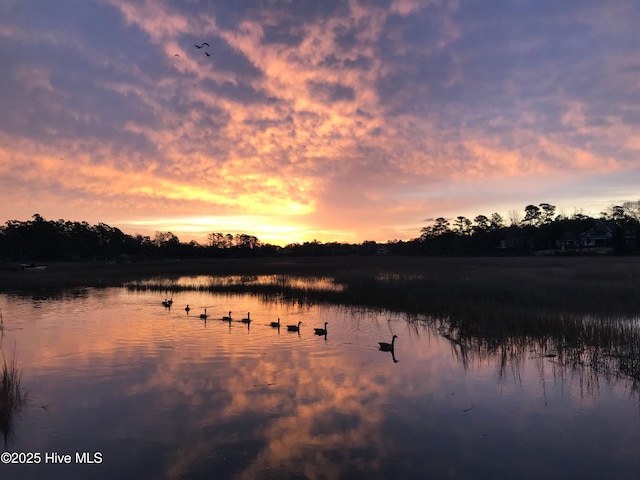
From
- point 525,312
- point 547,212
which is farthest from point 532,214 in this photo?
point 525,312

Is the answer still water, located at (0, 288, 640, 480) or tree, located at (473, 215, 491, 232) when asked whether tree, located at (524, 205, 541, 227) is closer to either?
tree, located at (473, 215, 491, 232)

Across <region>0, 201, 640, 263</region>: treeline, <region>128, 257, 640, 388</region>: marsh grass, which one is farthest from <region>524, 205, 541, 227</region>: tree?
<region>128, 257, 640, 388</region>: marsh grass

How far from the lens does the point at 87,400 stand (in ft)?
29.8

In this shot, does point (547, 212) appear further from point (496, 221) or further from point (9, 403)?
point (9, 403)

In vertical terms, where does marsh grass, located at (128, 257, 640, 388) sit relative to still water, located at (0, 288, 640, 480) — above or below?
above

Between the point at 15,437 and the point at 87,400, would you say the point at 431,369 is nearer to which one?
the point at 87,400

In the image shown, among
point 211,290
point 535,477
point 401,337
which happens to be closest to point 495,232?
point 211,290

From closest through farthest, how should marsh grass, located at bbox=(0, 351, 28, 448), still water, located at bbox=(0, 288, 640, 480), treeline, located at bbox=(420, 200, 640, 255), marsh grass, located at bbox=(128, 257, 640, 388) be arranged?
1. still water, located at bbox=(0, 288, 640, 480)
2. marsh grass, located at bbox=(0, 351, 28, 448)
3. marsh grass, located at bbox=(128, 257, 640, 388)
4. treeline, located at bbox=(420, 200, 640, 255)

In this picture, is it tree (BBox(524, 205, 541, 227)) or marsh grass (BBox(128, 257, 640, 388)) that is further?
tree (BBox(524, 205, 541, 227))

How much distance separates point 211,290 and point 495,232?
95909 mm

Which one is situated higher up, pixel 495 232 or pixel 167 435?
pixel 495 232

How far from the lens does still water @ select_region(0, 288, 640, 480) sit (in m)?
6.35

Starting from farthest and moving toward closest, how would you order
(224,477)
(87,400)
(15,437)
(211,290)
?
(211,290)
(87,400)
(15,437)
(224,477)

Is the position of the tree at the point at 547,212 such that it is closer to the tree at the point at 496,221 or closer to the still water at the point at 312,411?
the tree at the point at 496,221
